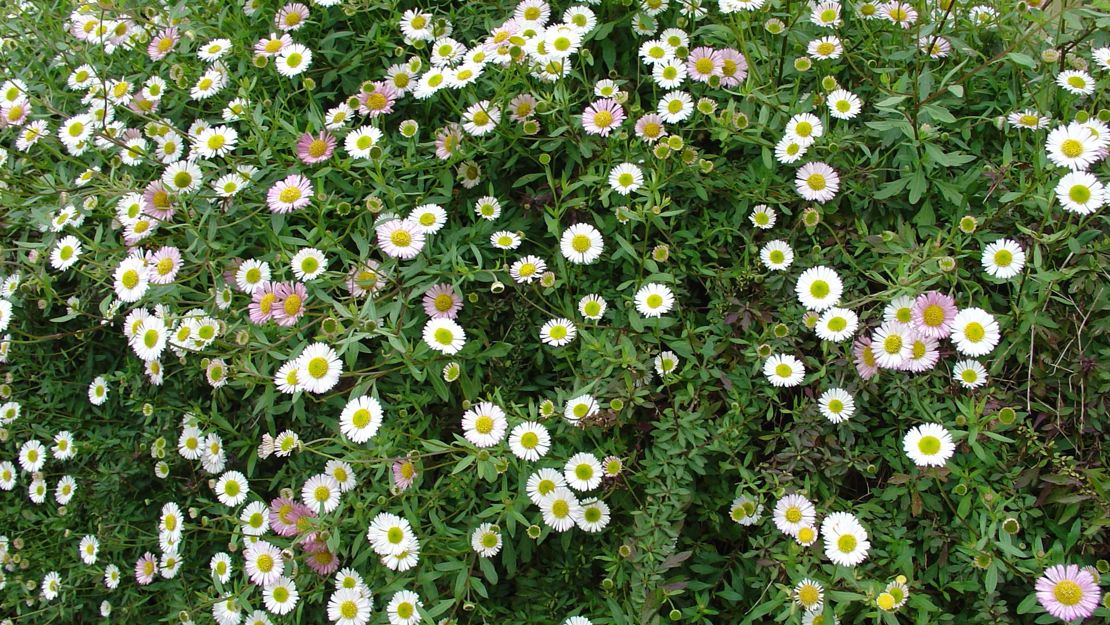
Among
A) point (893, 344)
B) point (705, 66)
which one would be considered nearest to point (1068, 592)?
point (893, 344)

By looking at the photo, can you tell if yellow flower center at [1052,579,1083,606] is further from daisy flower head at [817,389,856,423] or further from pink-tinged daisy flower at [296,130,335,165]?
pink-tinged daisy flower at [296,130,335,165]

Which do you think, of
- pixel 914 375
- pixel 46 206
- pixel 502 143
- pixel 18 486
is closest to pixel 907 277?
pixel 914 375


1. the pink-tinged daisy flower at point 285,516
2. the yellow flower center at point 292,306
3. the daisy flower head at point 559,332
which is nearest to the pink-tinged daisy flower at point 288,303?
the yellow flower center at point 292,306

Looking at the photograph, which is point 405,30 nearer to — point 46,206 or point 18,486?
point 46,206

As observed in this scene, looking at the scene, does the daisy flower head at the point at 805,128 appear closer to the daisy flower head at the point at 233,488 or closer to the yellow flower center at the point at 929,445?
the yellow flower center at the point at 929,445

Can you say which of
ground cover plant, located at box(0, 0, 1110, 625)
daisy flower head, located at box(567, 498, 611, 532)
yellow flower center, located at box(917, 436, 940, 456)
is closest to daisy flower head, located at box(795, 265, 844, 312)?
ground cover plant, located at box(0, 0, 1110, 625)

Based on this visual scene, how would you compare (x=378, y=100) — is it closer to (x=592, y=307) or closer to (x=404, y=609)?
(x=592, y=307)
